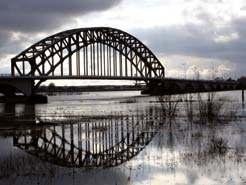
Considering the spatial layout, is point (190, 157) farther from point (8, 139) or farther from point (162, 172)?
point (8, 139)

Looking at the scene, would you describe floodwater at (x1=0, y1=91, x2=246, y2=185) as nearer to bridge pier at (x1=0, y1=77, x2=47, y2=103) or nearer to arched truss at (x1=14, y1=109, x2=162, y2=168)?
arched truss at (x1=14, y1=109, x2=162, y2=168)

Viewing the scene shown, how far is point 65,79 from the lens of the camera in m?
128

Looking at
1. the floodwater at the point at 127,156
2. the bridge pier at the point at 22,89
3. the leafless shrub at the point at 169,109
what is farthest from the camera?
the bridge pier at the point at 22,89

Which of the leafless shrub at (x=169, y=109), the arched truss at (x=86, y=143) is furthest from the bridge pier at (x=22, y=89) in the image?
the arched truss at (x=86, y=143)

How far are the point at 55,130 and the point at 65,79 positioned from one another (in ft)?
295

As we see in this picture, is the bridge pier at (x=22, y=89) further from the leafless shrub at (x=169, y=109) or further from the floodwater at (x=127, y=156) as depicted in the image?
the floodwater at (x=127, y=156)

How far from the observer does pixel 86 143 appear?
28766 mm

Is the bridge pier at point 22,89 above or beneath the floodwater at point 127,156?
above

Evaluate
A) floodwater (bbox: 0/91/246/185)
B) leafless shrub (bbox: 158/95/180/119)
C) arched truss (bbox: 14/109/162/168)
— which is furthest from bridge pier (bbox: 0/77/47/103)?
floodwater (bbox: 0/91/246/185)

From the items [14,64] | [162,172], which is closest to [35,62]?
[14,64]

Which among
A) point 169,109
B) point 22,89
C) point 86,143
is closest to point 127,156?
point 86,143

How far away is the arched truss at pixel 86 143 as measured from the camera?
23.1 meters

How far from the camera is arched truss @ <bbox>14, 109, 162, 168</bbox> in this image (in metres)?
23.1

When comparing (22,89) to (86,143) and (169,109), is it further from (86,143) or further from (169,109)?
(86,143)
